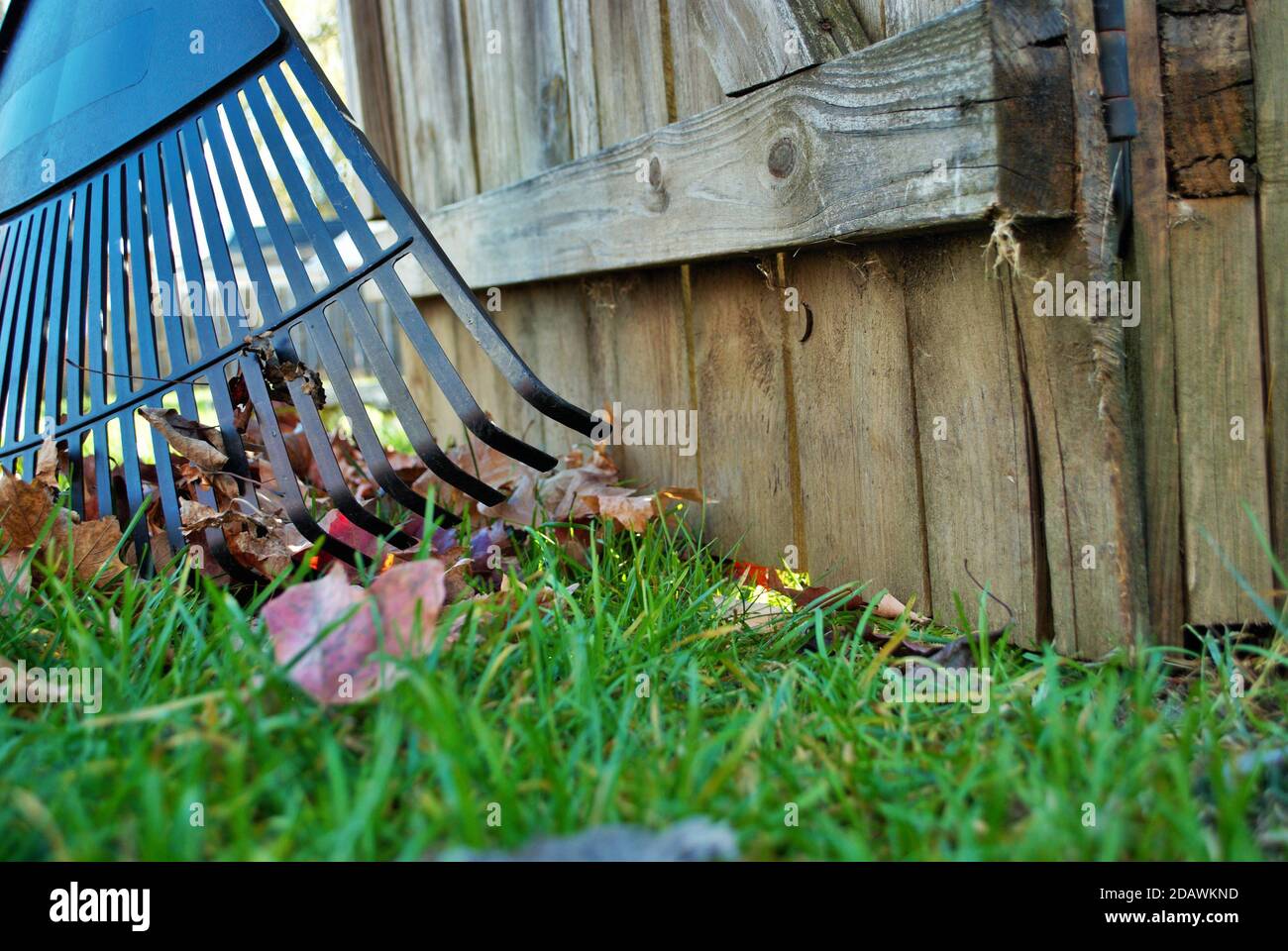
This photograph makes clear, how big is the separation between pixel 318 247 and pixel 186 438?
36 centimetres

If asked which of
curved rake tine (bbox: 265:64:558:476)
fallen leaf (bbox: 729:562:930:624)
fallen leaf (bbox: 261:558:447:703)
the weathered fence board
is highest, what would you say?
the weathered fence board

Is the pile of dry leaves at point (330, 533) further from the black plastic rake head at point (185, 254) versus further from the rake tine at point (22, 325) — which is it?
the rake tine at point (22, 325)

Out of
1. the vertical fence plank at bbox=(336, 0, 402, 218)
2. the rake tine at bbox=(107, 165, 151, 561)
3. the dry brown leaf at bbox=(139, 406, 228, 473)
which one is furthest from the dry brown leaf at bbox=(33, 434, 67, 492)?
the vertical fence plank at bbox=(336, 0, 402, 218)

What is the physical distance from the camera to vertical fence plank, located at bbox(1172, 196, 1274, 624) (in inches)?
51.1

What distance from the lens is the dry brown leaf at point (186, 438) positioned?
5.39ft

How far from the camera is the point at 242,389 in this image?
174 cm

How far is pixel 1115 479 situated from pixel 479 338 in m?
0.89

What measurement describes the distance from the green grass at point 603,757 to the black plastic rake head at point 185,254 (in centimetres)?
42

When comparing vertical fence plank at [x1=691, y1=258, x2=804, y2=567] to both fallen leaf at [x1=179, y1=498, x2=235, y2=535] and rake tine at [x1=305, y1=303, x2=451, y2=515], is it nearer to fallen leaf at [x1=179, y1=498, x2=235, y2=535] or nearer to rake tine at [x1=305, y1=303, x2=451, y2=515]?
rake tine at [x1=305, y1=303, x2=451, y2=515]

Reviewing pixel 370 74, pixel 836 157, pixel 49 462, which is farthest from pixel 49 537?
pixel 370 74

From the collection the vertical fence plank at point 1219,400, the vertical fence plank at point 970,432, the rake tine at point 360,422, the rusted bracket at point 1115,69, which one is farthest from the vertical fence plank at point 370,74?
the vertical fence plank at point 1219,400

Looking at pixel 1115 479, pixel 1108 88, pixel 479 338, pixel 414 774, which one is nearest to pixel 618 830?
pixel 414 774

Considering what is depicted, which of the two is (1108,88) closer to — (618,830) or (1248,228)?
(1248,228)

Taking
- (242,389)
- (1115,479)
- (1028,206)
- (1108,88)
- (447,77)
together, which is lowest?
(1115,479)
